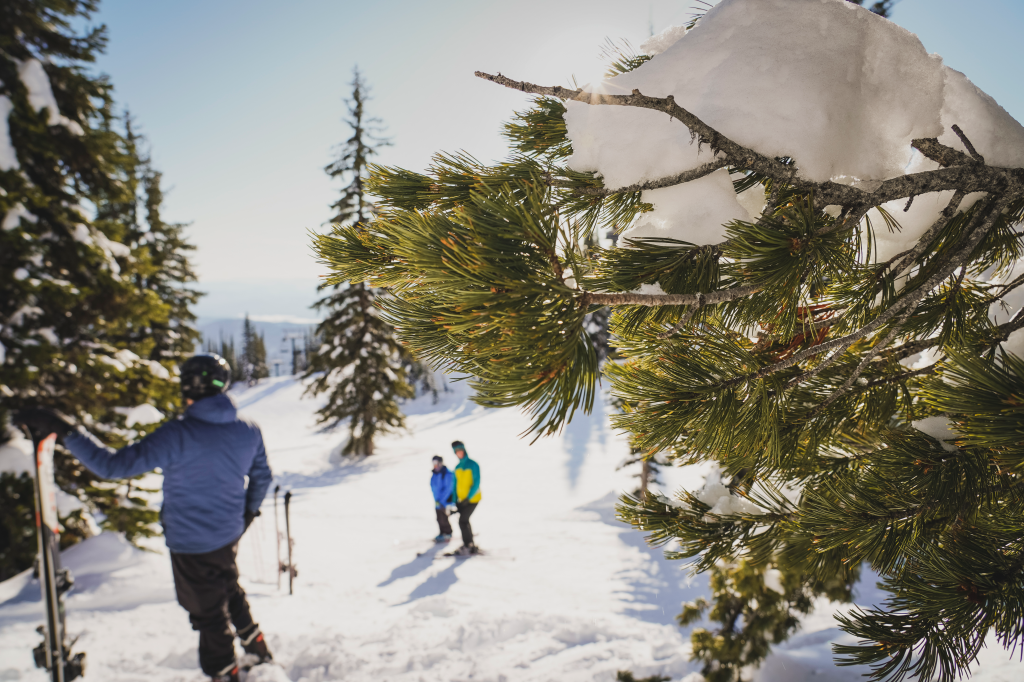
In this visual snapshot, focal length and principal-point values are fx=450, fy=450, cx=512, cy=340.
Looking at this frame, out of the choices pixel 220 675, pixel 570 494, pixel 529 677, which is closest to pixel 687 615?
pixel 529 677

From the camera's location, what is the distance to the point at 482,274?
92 centimetres

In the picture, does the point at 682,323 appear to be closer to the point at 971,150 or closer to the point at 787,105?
the point at 787,105

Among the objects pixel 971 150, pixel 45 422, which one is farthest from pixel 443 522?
pixel 971 150

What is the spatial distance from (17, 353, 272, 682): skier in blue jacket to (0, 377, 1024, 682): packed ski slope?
26.5 inches

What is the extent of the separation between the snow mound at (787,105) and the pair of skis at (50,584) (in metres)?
4.13

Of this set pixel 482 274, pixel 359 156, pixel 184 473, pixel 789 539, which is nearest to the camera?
pixel 482 274

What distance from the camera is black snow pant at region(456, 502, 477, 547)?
7.75 metres

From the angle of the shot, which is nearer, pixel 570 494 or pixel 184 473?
pixel 184 473

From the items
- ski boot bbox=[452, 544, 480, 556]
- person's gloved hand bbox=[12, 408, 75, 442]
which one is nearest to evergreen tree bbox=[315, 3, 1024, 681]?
person's gloved hand bbox=[12, 408, 75, 442]

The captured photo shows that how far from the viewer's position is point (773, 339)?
169cm

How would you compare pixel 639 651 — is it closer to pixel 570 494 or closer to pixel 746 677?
pixel 746 677

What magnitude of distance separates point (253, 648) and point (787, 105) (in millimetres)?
5021

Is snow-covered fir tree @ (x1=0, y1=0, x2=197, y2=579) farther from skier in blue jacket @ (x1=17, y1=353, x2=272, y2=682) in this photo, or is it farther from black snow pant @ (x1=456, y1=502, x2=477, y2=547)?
black snow pant @ (x1=456, y1=502, x2=477, y2=547)

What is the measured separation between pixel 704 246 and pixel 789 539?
1166mm
